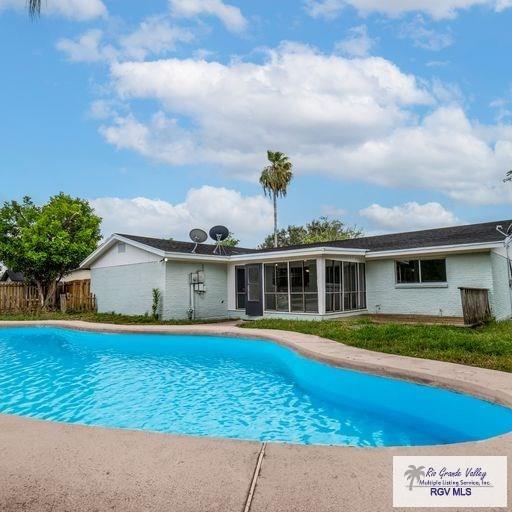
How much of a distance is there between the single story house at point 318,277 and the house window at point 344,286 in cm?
4

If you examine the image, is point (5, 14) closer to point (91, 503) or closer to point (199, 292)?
point (91, 503)

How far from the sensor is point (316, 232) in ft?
158

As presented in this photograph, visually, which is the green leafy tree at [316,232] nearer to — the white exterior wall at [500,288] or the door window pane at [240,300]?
the door window pane at [240,300]

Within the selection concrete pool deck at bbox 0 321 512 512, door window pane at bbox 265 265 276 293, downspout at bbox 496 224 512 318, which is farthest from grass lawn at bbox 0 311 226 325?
concrete pool deck at bbox 0 321 512 512

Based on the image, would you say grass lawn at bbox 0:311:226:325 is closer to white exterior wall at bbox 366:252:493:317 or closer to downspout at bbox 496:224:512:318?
white exterior wall at bbox 366:252:493:317

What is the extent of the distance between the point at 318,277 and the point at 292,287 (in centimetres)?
133

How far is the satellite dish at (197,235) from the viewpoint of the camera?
17.6 m

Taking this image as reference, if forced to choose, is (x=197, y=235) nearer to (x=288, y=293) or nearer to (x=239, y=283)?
(x=239, y=283)

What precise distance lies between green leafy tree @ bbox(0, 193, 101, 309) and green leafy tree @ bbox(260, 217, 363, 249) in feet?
92.0

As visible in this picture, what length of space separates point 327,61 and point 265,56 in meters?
2.30

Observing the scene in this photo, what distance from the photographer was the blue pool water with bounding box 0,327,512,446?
5.17 meters

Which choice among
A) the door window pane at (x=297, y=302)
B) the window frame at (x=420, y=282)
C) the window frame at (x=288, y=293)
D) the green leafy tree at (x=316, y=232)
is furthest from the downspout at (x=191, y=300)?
the green leafy tree at (x=316, y=232)

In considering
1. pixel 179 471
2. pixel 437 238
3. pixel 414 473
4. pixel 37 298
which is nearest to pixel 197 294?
pixel 437 238

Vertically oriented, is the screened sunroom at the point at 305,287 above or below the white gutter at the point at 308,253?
below
